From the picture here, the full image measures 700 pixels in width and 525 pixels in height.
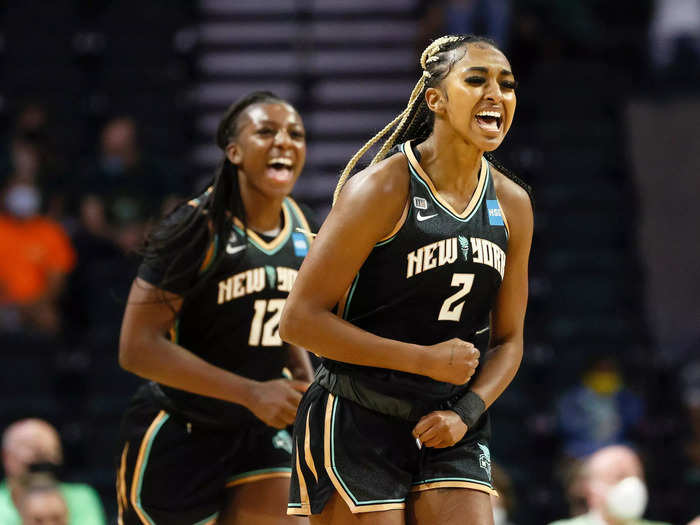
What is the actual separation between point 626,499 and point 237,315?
1778 mm

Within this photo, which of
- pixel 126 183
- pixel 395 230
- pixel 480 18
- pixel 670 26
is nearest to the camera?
pixel 395 230

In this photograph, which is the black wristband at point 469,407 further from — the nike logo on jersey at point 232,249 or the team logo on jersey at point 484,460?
the nike logo on jersey at point 232,249

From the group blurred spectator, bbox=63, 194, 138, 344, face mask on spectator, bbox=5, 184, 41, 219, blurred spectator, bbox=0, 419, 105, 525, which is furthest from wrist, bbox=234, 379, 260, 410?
face mask on spectator, bbox=5, 184, 41, 219

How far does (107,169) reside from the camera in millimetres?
8297

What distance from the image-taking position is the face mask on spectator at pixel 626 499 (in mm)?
4707

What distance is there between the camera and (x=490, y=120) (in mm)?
3139

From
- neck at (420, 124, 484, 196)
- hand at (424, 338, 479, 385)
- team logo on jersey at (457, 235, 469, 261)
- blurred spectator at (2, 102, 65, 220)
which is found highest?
blurred spectator at (2, 102, 65, 220)

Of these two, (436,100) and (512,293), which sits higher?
(436,100)

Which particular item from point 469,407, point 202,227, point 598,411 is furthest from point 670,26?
point 469,407

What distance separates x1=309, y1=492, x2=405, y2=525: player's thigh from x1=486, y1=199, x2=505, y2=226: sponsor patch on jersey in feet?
2.61

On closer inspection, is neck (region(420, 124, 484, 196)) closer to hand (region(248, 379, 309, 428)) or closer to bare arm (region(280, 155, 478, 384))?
bare arm (region(280, 155, 478, 384))

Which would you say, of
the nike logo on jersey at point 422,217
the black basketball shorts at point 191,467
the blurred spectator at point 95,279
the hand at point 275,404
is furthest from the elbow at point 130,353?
the blurred spectator at point 95,279

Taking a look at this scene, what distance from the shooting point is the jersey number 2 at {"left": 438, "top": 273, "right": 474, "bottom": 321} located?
10.3ft

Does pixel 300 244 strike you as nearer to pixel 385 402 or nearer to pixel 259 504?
pixel 259 504
